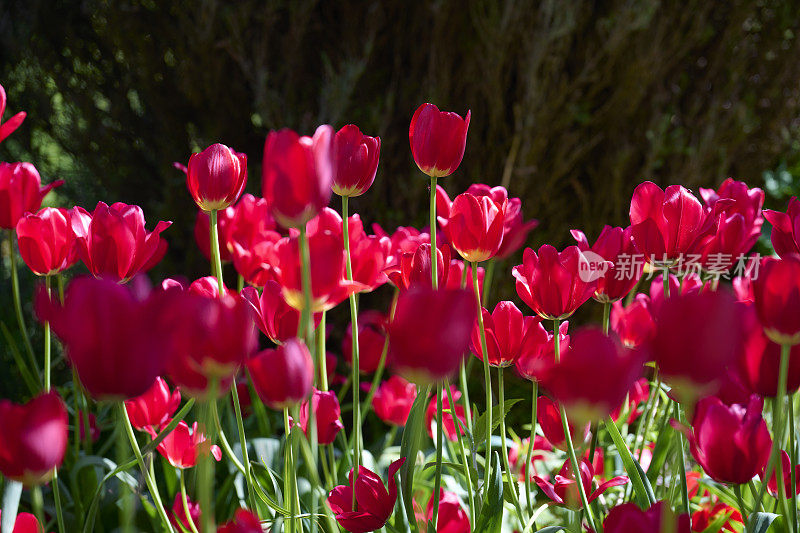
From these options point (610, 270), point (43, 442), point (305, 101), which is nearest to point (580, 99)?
point (305, 101)

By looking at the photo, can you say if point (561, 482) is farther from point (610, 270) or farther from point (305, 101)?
point (305, 101)

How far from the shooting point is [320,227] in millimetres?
725

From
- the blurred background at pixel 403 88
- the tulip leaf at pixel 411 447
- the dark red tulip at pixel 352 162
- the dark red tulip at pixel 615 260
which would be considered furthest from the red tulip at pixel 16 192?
the blurred background at pixel 403 88

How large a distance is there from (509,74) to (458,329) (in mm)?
1820

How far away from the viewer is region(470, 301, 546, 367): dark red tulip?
71 centimetres

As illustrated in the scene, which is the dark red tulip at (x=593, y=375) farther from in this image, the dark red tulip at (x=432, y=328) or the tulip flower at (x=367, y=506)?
the tulip flower at (x=367, y=506)

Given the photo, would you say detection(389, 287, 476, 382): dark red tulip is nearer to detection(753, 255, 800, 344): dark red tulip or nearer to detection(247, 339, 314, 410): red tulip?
detection(247, 339, 314, 410): red tulip

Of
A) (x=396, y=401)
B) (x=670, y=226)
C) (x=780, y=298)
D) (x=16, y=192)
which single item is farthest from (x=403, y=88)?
(x=780, y=298)

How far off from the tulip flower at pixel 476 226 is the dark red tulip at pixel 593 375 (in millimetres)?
285

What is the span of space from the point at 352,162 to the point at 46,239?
0.35 meters

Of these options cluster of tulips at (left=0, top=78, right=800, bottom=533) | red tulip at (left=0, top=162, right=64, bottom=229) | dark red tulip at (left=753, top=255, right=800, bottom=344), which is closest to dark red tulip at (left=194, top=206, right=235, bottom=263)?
cluster of tulips at (left=0, top=78, right=800, bottom=533)

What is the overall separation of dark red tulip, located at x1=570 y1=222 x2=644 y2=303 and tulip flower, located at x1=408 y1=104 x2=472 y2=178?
A: 143mm

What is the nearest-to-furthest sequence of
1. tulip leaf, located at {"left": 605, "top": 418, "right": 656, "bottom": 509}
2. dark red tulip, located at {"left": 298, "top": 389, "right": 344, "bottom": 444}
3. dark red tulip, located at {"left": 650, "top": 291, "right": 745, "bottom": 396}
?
1. dark red tulip, located at {"left": 650, "top": 291, "right": 745, "bottom": 396}
2. tulip leaf, located at {"left": 605, "top": 418, "right": 656, "bottom": 509}
3. dark red tulip, located at {"left": 298, "top": 389, "right": 344, "bottom": 444}

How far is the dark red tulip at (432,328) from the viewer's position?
14.5 inches
